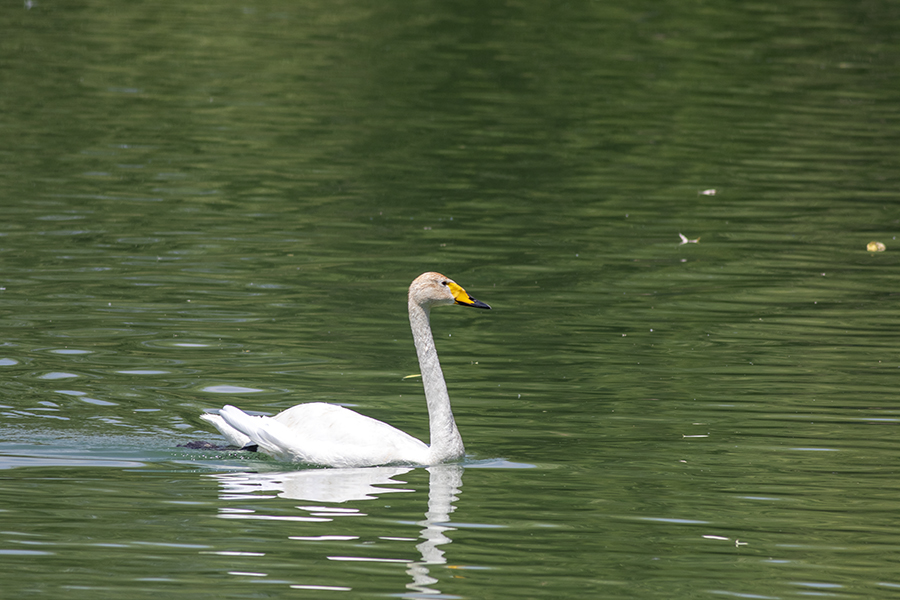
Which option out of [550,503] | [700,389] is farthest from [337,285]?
[550,503]

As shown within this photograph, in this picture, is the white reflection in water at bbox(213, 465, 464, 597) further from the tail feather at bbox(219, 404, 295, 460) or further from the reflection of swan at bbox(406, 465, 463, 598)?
the tail feather at bbox(219, 404, 295, 460)

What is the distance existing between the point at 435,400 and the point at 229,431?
1591 mm

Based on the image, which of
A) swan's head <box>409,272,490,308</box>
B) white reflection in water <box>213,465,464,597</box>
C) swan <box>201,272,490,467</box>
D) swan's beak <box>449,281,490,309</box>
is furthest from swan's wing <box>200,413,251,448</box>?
swan's beak <box>449,281,490,309</box>

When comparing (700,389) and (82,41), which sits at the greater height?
(82,41)

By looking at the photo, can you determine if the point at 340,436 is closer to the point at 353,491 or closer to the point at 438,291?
the point at 353,491

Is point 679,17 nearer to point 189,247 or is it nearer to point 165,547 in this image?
point 189,247

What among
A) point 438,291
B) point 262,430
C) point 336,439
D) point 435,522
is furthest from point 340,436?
point 435,522

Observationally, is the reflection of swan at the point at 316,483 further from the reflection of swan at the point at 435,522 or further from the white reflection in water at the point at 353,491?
the reflection of swan at the point at 435,522

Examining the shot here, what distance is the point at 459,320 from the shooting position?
15.5 meters

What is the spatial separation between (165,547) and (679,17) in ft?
119

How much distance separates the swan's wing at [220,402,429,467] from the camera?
403 inches

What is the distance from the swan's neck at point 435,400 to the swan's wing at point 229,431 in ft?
4.66

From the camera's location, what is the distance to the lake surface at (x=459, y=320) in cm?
864

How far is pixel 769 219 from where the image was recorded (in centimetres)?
1991
